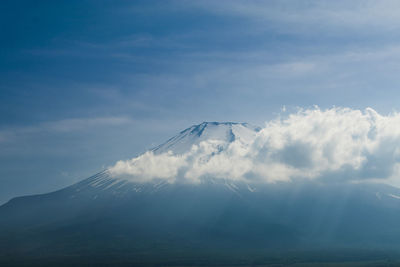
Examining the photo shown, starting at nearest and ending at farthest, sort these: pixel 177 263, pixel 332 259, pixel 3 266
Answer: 1. pixel 3 266
2. pixel 177 263
3. pixel 332 259

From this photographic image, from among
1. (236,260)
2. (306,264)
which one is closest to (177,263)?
(236,260)

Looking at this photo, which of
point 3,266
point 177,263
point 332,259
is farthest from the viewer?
point 332,259

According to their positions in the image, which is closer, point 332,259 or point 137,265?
point 137,265

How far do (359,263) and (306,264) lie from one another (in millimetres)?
22155

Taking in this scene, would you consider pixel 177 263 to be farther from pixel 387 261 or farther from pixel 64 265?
pixel 387 261

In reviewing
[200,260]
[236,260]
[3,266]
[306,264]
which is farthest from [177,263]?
[3,266]

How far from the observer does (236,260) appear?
639ft

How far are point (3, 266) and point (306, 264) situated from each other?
120 meters

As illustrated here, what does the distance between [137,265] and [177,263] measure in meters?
17.5

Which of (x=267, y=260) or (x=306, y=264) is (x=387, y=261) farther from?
(x=267, y=260)

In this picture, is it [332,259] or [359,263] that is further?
[332,259]

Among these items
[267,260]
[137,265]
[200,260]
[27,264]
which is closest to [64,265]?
[27,264]

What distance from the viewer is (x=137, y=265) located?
174125 mm

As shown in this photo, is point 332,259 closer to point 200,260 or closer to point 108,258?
point 200,260
